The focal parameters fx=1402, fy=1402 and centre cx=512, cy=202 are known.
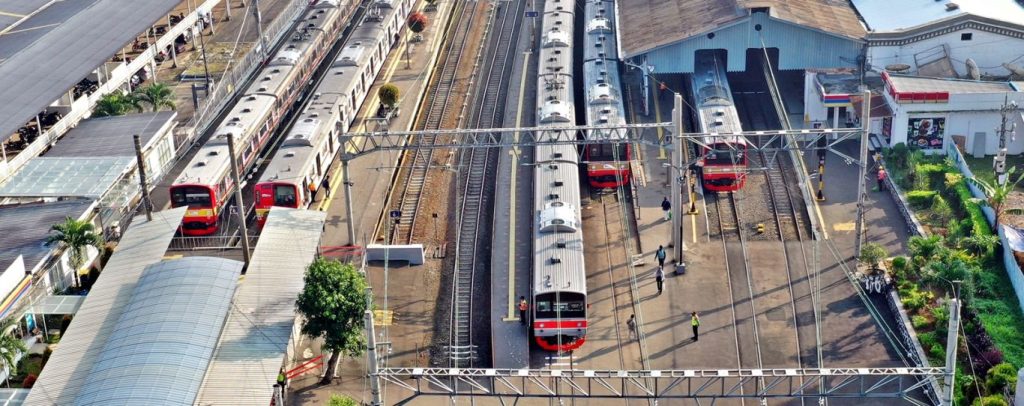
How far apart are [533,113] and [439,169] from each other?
995cm

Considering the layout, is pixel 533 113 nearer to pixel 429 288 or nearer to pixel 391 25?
pixel 391 25

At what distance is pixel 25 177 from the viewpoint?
62.2 meters

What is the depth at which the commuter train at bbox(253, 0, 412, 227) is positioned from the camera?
201 ft

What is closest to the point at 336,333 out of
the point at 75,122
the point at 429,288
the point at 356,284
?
the point at 356,284

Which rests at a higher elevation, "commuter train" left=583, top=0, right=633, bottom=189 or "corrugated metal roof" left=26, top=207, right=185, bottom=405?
"commuter train" left=583, top=0, right=633, bottom=189

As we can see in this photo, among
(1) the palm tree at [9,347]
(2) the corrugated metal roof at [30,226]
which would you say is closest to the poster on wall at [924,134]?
(2) the corrugated metal roof at [30,226]

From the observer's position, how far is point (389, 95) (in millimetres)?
77062

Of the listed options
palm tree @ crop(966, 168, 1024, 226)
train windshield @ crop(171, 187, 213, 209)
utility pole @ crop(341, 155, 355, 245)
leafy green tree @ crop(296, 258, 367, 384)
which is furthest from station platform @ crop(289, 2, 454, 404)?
palm tree @ crop(966, 168, 1024, 226)


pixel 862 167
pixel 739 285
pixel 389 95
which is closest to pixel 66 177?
pixel 389 95

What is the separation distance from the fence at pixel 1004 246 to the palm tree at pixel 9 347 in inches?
1426

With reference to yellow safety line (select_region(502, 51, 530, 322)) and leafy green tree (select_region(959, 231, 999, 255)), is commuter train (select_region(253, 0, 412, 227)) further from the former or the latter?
leafy green tree (select_region(959, 231, 999, 255))

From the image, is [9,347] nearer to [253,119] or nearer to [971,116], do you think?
[253,119]

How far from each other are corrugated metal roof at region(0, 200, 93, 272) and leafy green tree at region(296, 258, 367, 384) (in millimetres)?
12342

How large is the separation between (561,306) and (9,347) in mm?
19300
